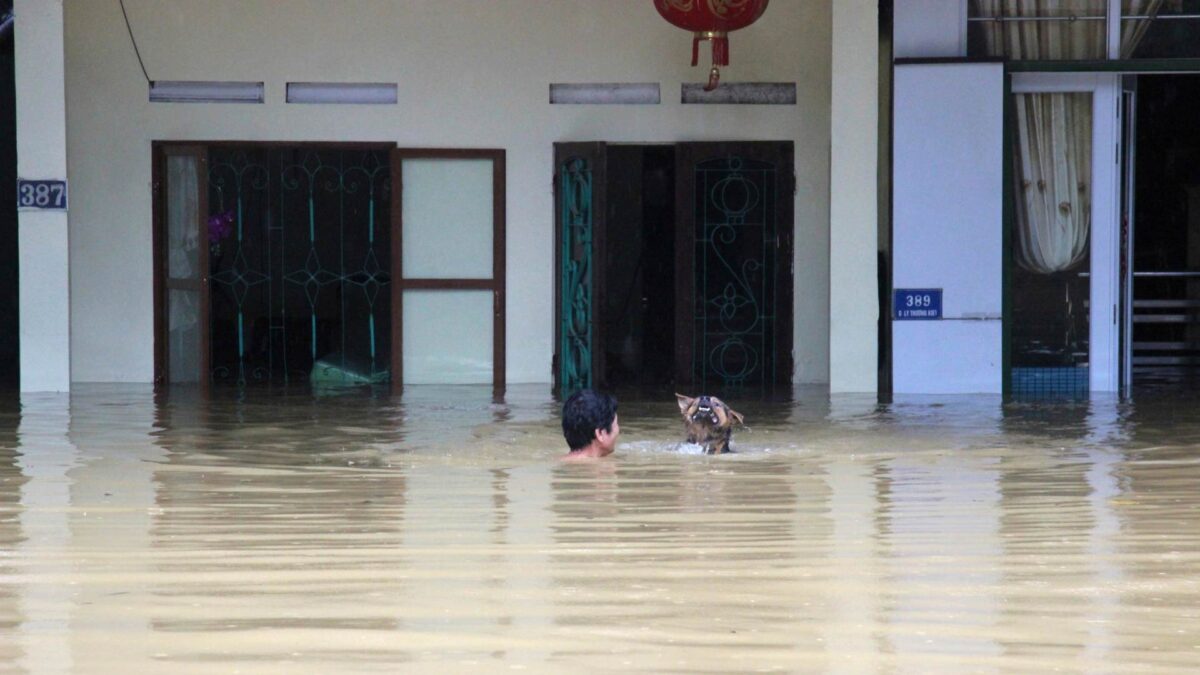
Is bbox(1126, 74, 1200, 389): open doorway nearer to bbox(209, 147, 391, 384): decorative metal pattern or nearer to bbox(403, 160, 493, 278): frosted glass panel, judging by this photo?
bbox(403, 160, 493, 278): frosted glass panel

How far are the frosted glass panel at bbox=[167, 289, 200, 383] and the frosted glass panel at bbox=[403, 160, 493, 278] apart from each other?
1664 millimetres

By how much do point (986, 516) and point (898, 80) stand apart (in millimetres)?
6185

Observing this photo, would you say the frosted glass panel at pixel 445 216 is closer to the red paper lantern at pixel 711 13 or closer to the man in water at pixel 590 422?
the red paper lantern at pixel 711 13

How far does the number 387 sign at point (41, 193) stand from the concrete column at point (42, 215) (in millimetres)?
48

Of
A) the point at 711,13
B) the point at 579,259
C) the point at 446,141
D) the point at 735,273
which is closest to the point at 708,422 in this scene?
the point at 711,13

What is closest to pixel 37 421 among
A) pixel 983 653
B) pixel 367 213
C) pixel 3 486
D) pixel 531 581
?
pixel 3 486

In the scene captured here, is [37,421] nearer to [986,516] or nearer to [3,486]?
[3,486]

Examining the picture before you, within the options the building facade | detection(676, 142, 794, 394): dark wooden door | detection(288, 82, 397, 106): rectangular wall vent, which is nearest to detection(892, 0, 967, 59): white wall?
the building facade

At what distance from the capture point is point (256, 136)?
12367 millimetres

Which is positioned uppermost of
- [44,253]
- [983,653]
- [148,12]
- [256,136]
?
[148,12]

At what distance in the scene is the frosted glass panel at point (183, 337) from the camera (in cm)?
1243

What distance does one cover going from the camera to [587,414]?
7.43 m

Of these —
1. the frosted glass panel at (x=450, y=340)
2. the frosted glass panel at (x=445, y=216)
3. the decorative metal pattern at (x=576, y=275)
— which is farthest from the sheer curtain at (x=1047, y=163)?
the frosted glass panel at (x=450, y=340)

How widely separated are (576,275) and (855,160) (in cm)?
233
